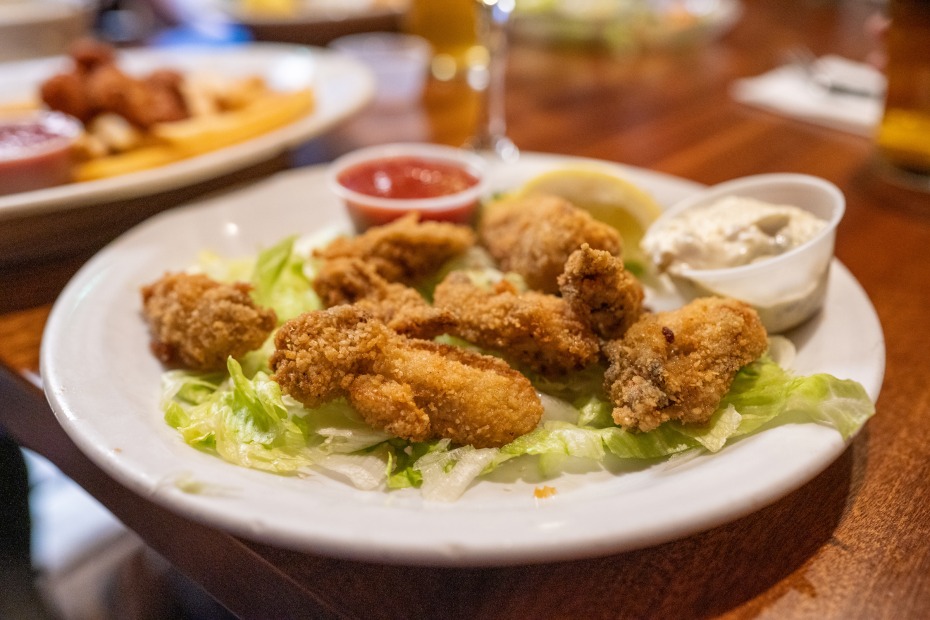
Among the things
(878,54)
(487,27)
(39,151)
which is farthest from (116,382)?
(878,54)

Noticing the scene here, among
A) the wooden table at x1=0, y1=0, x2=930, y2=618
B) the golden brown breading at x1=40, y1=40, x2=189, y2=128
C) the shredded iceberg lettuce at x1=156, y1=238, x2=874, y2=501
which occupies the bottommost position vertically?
the wooden table at x1=0, y1=0, x2=930, y2=618

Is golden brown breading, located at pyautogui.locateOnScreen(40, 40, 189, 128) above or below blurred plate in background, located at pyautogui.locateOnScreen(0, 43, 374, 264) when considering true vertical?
above

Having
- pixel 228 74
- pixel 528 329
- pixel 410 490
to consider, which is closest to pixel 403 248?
pixel 528 329

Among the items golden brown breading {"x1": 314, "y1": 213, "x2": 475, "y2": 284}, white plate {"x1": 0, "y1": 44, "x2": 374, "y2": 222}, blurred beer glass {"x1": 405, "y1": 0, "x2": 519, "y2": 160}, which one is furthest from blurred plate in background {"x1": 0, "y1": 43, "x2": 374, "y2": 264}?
golden brown breading {"x1": 314, "y1": 213, "x2": 475, "y2": 284}

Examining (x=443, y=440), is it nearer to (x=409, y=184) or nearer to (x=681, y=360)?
(x=681, y=360)

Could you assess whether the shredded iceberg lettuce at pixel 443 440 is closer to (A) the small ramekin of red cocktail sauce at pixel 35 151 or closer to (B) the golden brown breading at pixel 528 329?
(B) the golden brown breading at pixel 528 329

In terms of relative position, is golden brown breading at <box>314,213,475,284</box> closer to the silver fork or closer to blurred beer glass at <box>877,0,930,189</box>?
blurred beer glass at <box>877,0,930,189</box>
